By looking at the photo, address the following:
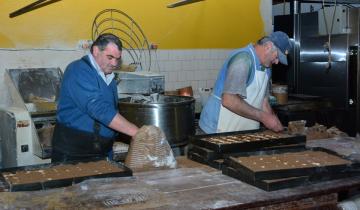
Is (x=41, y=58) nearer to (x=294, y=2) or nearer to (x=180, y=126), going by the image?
(x=180, y=126)

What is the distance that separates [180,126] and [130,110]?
0.47 meters

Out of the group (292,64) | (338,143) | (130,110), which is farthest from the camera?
(292,64)

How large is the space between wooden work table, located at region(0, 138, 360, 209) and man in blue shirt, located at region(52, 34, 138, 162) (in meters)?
0.68

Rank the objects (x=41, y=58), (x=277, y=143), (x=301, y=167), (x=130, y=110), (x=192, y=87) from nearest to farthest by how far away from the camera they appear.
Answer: (x=301, y=167), (x=277, y=143), (x=130, y=110), (x=41, y=58), (x=192, y=87)

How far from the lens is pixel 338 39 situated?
6.45 meters

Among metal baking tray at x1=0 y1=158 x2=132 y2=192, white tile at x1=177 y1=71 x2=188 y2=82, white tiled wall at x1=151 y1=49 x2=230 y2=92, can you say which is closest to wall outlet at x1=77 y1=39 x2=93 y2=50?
white tiled wall at x1=151 y1=49 x2=230 y2=92

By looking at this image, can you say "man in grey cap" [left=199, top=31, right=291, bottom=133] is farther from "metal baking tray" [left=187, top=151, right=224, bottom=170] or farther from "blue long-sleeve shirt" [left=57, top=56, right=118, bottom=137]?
"blue long-sleeve shirt" [left=57, top=56, right=118, bottom=137]

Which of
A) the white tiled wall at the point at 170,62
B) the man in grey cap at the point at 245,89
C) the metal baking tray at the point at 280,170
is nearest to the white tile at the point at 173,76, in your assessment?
the white tiled wall at the point at 170,62

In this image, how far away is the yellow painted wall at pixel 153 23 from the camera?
5.00 m

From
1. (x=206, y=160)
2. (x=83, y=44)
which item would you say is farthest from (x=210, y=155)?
(x=83, y=44)

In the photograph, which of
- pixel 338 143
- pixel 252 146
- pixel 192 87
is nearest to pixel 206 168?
pixel 252 146

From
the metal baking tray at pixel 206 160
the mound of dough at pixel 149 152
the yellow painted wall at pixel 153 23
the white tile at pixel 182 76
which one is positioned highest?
the yellow painted wall at pixel 153 23

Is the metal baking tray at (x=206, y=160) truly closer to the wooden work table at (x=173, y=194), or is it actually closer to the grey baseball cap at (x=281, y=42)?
the wooden work table at (x=173, y=194)

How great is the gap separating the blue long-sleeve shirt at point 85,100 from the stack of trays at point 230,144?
626 millimetres
